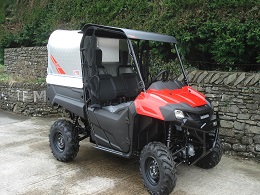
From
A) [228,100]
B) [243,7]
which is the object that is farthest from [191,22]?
[228,100]

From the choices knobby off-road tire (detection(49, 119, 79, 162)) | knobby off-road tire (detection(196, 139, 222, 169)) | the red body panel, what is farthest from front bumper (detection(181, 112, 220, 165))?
knobby off-road tire (detection(49, 119, 79, 162))

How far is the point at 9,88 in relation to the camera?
1035cm

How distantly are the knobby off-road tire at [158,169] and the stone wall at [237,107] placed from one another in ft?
7.52

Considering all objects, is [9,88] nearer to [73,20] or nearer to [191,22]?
[73,20]

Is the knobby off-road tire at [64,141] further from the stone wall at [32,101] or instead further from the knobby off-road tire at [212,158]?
the stone wall at [32,101]

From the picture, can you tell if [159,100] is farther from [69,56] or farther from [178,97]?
[69,56]

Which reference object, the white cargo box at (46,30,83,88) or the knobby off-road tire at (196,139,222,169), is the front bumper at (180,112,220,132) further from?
the white cargo box at (46,30,83,88)

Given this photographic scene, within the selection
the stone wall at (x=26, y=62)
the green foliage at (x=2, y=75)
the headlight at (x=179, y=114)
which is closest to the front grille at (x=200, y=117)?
the headlight at (x=179, y=114)

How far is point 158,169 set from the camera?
4406 mm

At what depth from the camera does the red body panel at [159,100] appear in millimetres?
4359

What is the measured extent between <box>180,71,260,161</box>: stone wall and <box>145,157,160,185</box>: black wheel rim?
229 cm

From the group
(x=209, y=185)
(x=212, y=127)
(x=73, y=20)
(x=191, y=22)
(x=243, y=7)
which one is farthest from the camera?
(x=73, y=20)

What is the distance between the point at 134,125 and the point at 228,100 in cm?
234

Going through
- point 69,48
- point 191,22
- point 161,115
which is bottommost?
point 161,115
